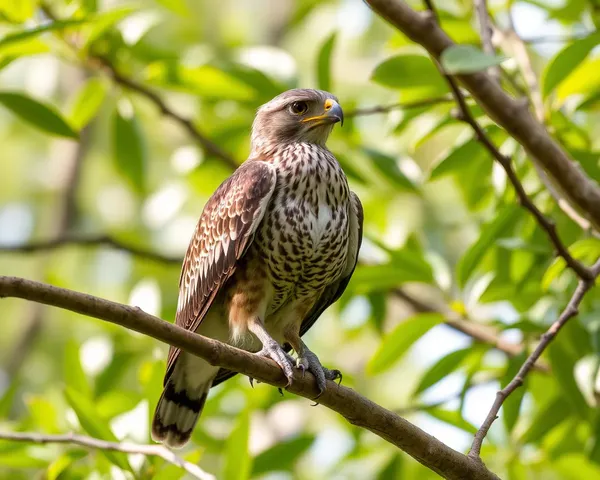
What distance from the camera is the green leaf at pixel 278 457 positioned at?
549 centimetres

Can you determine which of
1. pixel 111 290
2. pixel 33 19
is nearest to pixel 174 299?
pixel 111 290

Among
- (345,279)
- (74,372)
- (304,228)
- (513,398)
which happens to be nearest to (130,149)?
(74,372)

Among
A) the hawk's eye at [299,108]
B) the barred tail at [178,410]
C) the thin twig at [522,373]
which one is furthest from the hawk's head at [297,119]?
the thin twig at [522,373]

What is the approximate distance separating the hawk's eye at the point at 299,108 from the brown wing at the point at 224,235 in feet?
1.70

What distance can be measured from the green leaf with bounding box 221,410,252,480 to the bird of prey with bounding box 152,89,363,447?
1.45ft

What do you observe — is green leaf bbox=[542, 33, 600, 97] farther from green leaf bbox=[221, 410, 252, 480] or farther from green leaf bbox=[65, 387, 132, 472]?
green leaf bbox=[65, 387, 132, 472]

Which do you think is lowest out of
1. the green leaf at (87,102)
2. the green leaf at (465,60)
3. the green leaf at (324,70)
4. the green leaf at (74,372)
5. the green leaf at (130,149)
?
the green leaf at (74,372)

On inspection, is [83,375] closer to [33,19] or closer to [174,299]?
[33,19]

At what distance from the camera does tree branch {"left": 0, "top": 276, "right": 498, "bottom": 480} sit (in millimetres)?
2785

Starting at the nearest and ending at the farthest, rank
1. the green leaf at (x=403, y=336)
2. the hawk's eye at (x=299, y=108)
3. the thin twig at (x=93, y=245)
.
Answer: the green leaf at (x=403, y=336) → the hawk's eye at (x=299, y=108) → the thin twig at (x=93, y=245)

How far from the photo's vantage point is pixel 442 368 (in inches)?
197

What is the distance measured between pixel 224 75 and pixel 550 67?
226 centimetres

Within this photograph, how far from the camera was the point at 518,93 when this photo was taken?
5.13m

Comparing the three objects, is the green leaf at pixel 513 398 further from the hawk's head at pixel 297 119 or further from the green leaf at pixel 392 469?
the hawk's head at pixel 297 119
